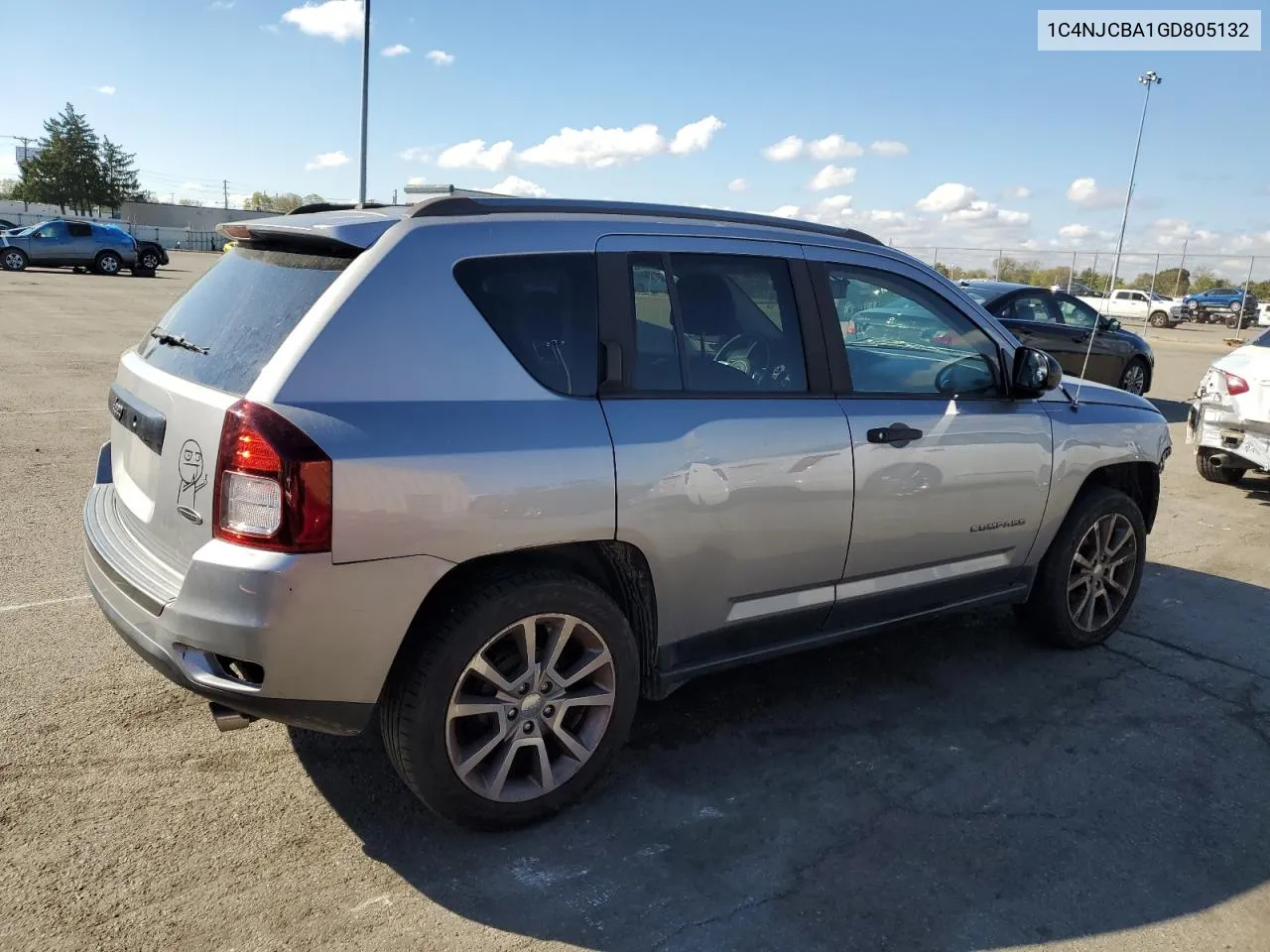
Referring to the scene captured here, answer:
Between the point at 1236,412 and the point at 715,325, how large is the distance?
6.31 m

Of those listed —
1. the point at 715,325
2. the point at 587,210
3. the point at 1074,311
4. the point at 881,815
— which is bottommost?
the point at 881,815

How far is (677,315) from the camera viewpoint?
335 cm

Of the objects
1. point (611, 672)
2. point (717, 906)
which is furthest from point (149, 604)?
point (717, 906)

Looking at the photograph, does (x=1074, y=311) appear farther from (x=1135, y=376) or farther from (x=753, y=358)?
(x=753, y=358)

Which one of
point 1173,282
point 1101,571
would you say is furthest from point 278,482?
point 1173,282

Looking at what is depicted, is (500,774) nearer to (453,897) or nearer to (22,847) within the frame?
(453,897)

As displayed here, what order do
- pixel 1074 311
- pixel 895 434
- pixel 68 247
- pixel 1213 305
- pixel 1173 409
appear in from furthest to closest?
pixel 1213 305 → pixel 68 247 → pixel 1173 409 → pixel 1074 311 → pixel 895 434

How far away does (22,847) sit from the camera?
2.81 metres

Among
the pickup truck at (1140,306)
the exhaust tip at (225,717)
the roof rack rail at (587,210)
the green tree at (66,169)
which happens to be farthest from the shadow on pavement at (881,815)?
the green tree at (66,169)

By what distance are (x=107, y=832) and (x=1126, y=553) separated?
450cm

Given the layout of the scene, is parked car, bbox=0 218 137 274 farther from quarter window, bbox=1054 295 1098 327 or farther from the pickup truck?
the pickup truck

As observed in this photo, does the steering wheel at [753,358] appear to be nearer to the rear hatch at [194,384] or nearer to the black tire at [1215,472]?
the rear hatch at [194,384]

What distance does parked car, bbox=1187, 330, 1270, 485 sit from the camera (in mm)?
7668

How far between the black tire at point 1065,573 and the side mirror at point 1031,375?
0.75 m
